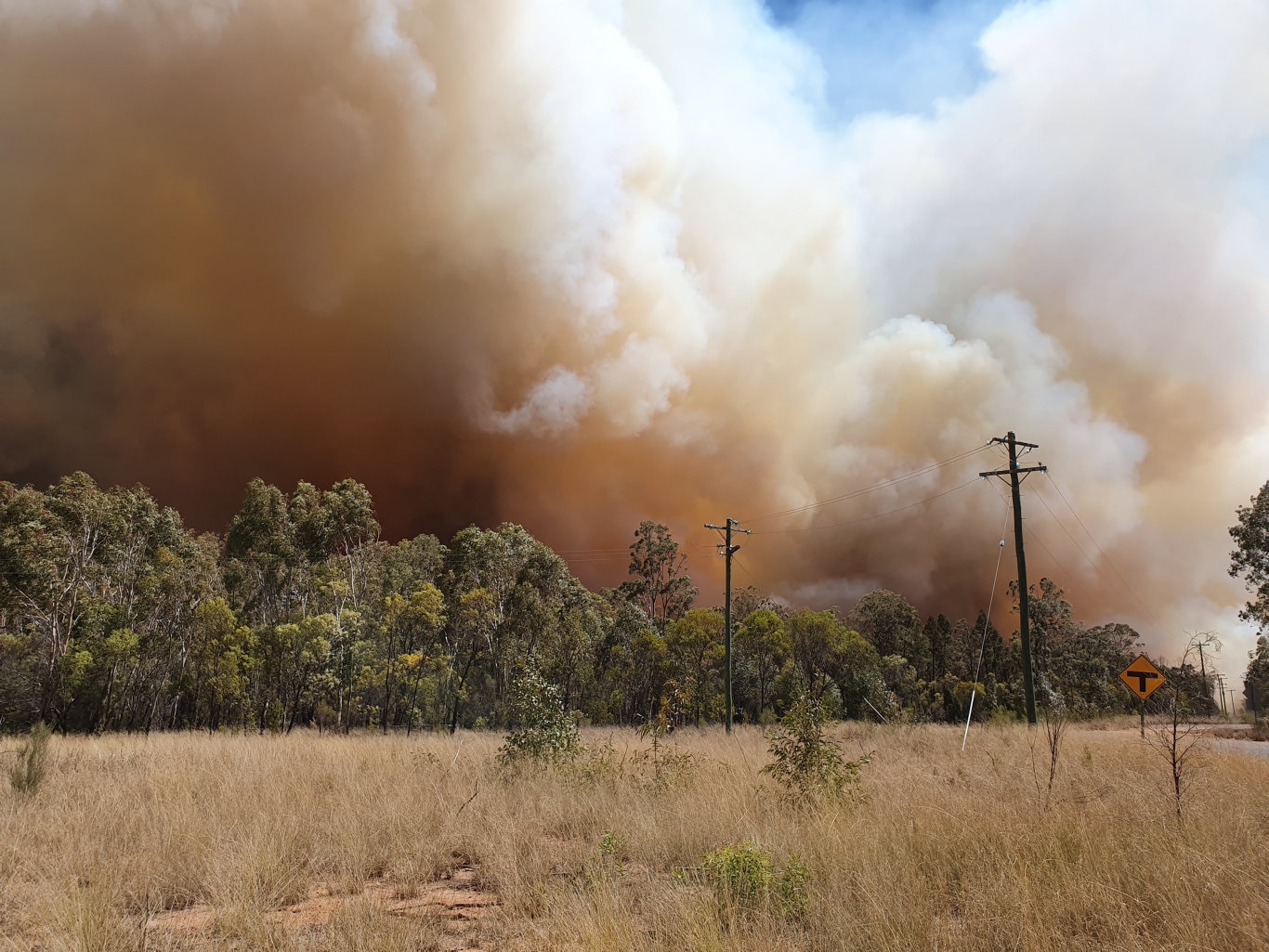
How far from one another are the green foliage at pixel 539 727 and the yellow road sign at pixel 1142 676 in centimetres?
994

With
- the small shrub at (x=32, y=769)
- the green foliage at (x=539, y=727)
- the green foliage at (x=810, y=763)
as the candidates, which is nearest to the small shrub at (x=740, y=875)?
the green foliage at (x=810, y=763)

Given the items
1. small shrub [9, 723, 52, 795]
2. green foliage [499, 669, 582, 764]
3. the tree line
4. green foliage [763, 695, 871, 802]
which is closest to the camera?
green foliage [763, 695, 871, 802]

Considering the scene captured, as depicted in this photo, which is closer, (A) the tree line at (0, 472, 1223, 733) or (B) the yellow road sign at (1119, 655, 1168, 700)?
(B) the yellow road sign at (1119, 655, 1168, 700)

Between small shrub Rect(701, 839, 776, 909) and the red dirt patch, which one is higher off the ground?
small shrub Rect(701, 839, 776, 909)

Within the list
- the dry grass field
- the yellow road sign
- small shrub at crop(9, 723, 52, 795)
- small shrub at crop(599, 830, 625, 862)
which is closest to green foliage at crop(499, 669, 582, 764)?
the dry grass field

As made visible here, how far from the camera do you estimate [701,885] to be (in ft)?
19.4

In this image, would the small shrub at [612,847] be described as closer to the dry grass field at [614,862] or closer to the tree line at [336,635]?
the dry grass field at [614,862]

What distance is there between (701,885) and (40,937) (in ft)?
16.6

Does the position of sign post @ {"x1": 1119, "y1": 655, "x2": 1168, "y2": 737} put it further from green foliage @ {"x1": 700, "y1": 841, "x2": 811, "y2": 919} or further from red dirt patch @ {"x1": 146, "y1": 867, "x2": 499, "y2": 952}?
red dirt patch @ {"x1": 146, "y1": 867, "x2": 499, "y2": 952}

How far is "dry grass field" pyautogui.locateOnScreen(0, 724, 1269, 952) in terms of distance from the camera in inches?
191

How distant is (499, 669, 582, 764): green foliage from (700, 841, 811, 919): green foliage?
6890 millimetres

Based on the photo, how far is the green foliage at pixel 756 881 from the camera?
5344 mm

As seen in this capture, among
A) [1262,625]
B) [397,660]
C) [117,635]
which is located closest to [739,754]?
[397,660]

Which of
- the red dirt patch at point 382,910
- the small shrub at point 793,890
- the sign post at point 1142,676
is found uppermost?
the sign post at point 1142,676
